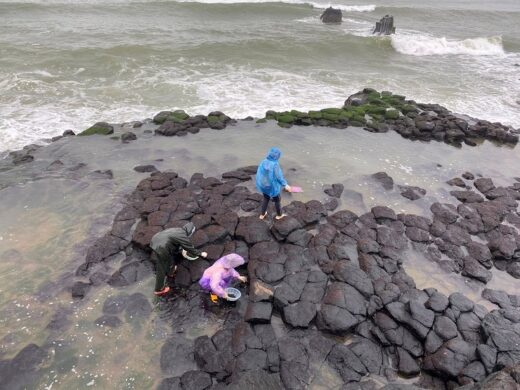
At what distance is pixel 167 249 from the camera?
8.00 m

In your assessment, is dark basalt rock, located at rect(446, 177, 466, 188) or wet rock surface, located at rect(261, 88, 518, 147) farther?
wet rock surface, located at rect(261, 88, 518, 147)

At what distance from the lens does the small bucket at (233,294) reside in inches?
316

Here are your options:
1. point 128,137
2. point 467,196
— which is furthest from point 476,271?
point 128,137

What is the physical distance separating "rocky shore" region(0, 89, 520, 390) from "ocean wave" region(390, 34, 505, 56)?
22.0 metres

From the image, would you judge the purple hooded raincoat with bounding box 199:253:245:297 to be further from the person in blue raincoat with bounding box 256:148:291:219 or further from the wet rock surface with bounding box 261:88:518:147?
the wet rock surface with bounding box 261:88:518:147

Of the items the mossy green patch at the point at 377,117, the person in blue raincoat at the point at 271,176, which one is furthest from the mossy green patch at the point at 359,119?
the person in blue raincoat at the point at 271,176

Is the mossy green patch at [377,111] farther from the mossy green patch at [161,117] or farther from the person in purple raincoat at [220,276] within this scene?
the person in purple raincoat at [220,276]

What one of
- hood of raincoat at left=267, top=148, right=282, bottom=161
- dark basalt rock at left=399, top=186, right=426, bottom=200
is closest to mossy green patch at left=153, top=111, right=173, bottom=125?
hood of raincoat at left=267, top=148, right=282, bottom=161

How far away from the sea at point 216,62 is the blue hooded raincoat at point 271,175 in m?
9.07

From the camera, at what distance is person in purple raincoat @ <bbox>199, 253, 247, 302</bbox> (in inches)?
315

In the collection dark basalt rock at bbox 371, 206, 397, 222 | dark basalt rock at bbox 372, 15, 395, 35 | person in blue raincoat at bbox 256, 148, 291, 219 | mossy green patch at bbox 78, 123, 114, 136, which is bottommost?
dark basalt rock at bbox 371, 206, 397, 222

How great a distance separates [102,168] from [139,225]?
13.3ft

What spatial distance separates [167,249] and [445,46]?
3341cm

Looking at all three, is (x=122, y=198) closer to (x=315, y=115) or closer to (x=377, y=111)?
(x=315, y=115)
